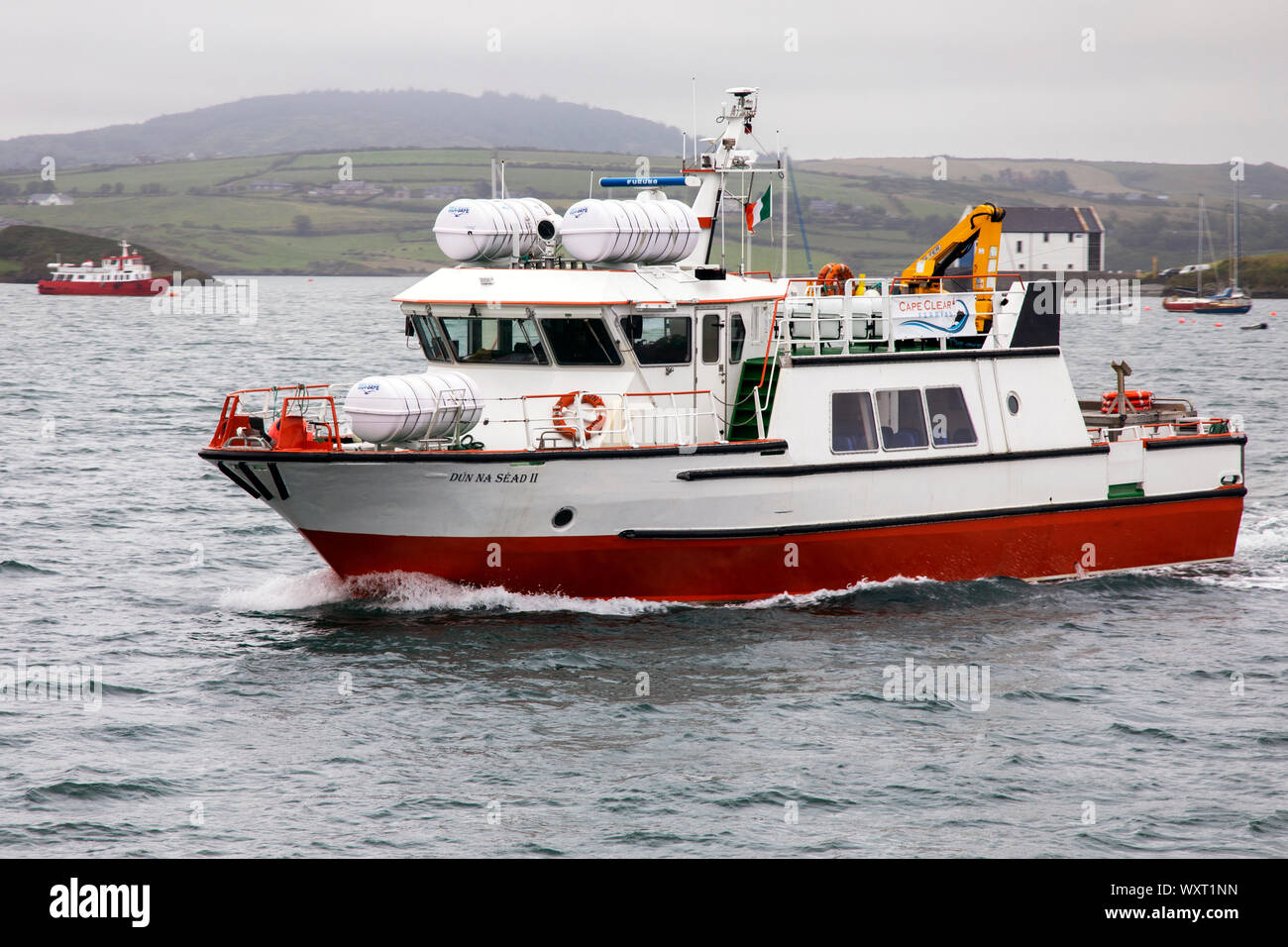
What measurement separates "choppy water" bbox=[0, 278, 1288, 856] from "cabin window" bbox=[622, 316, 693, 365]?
A: 337 centimetres

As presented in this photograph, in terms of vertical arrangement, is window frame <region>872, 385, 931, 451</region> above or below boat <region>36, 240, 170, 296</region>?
below

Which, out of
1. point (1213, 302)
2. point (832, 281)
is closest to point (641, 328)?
point (832, 281)

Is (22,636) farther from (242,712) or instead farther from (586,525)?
(586,525)

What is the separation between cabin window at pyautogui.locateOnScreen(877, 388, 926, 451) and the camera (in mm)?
19641

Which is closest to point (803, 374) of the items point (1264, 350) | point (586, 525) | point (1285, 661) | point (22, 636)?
point (586, 525)

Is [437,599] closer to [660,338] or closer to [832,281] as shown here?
[660,338]

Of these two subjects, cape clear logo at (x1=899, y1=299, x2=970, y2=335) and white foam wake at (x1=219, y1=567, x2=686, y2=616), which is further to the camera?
cape clear logo at (x1=899, y1=299, x2=970, y2=335)

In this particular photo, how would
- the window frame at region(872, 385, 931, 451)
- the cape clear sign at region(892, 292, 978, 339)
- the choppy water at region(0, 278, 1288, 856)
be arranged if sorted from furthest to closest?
the cape clear sign at region(892, 292, 978, 339) → the window frame at region(872, 385, 931, 451) → the choppy water at region(0, 278, 1288, 856)

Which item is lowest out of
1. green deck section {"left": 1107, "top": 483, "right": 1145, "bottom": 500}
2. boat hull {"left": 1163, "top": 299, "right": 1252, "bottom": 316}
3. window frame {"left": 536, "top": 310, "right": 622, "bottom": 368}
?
green deck section {"left": 1107, "top": 483, "right": 1145, "bottom": 500}

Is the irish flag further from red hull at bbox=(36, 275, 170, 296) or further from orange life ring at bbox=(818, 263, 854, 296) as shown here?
red hull at bbox=(36, 275, 170, 296)

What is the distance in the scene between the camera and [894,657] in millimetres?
17062

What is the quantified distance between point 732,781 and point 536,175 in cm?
16674

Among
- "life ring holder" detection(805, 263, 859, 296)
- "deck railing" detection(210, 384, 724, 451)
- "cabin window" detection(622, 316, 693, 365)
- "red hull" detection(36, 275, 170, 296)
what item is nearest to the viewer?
"deck railing" detection(210, 384, 724, 451)

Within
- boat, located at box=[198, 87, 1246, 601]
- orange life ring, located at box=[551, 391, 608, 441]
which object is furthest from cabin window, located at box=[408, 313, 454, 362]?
orange life ring, located at box=[551, 391, 608, 441]
